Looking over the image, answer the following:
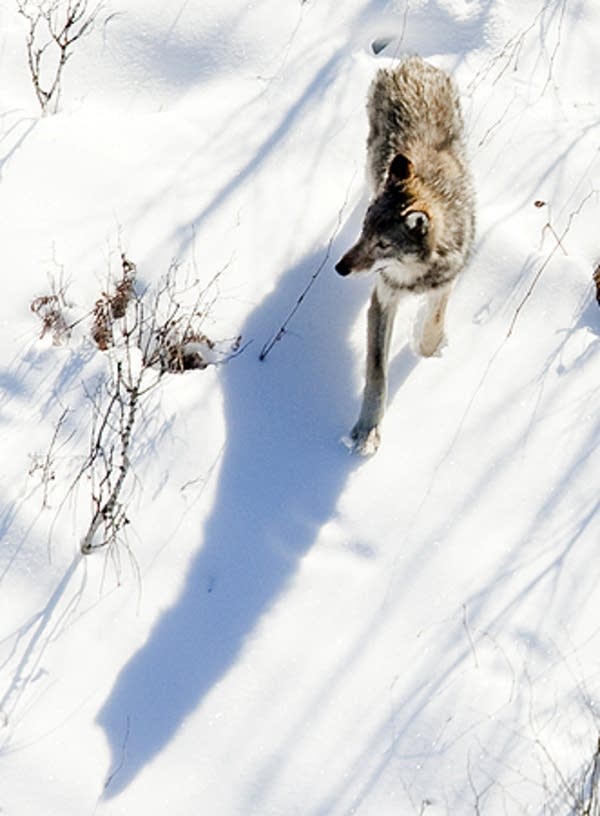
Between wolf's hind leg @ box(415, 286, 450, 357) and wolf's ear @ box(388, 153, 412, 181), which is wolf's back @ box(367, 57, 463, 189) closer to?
wolf's ear @ box(388, 153, 412, 181)

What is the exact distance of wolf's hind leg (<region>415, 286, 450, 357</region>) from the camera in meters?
5.80

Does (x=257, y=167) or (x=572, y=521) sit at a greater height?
(x=257, y=167)

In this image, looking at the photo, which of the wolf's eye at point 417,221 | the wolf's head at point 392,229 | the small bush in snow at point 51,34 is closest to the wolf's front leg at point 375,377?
the wolf's head at point 392,229

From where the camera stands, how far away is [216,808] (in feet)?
15.4

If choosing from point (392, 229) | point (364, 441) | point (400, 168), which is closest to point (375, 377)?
point (364, 441)

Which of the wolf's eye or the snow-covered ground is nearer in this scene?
the snow-covered ground

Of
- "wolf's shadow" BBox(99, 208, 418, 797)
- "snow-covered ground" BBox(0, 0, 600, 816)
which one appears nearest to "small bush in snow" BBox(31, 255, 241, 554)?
"snow-covered ground" BBox(0, 0, 600, 816)

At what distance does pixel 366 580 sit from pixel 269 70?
337 cm

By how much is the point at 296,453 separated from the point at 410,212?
1334mm

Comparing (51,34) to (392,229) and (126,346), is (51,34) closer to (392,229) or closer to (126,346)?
(126,346)

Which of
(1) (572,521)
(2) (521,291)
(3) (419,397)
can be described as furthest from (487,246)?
(1) (572,521)

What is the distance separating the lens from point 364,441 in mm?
5605

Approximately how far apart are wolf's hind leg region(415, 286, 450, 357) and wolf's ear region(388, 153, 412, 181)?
0.63 metres

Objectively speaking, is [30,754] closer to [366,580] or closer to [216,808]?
[216,808]
